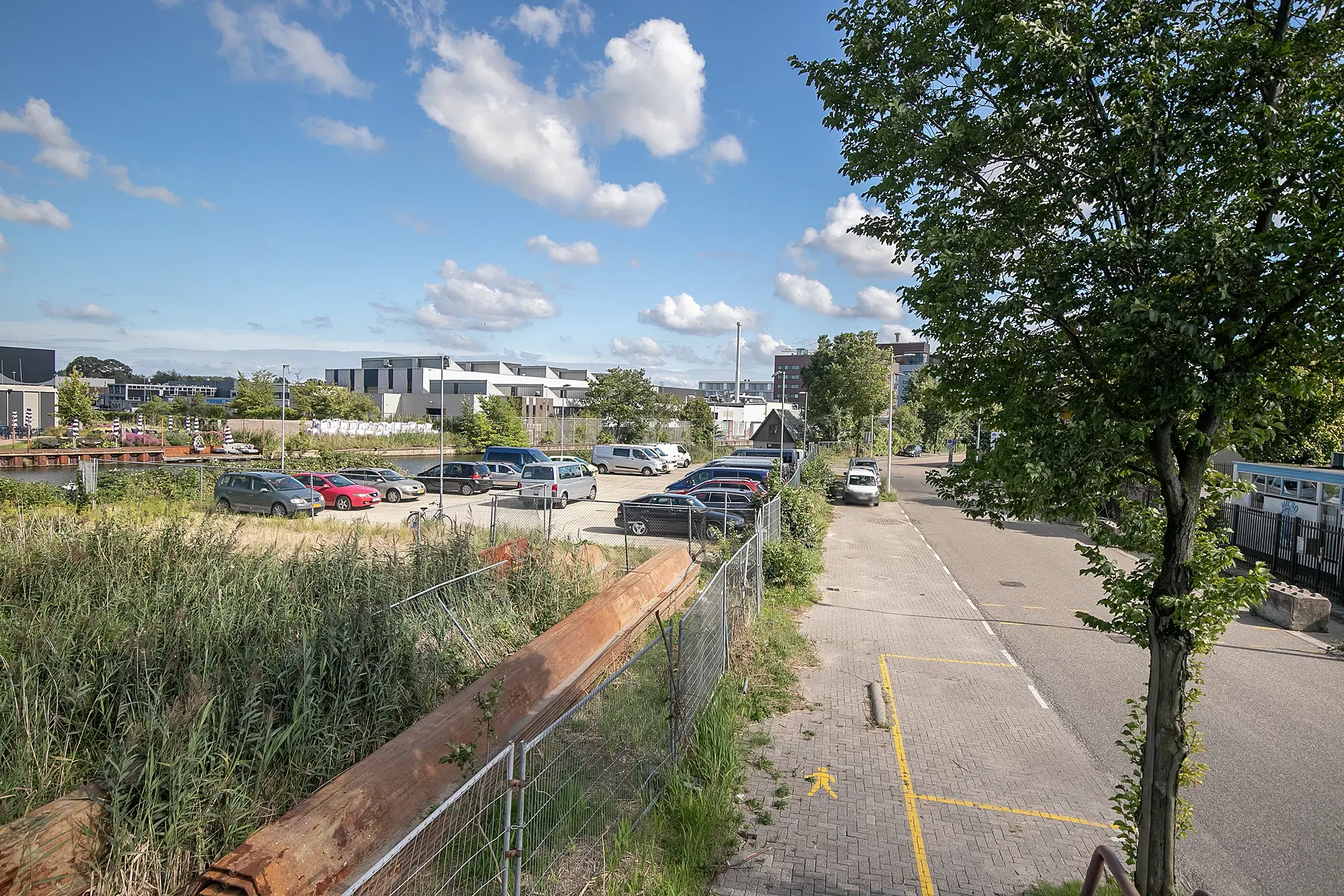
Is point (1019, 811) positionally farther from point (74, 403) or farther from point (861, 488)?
point (74, 403)

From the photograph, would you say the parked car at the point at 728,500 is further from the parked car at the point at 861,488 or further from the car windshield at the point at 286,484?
the car windshield at the point at 286,484

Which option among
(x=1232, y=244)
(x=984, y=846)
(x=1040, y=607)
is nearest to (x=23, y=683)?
(x=984, y=846)

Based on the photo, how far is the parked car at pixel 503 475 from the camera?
3150 cm

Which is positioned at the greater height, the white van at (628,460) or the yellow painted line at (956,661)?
the white van at (628,460)

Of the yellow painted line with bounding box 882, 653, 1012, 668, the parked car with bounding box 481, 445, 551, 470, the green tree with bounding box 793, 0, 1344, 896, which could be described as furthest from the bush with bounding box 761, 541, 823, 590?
the parked car with bounding box 481, 445, 551, 470

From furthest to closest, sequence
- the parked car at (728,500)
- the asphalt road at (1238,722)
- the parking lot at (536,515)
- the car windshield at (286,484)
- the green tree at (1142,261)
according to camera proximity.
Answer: the car windshield at (286,484), the parked car at (728,500), the parking lot at (536,515), the asphalt road at (1238,722), the green tree at (1142,261)

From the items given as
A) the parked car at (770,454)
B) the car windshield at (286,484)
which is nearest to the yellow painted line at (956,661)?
the car windshield at (286,484)

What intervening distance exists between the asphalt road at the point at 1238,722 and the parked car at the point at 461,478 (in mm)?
20745

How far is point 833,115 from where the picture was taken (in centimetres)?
501

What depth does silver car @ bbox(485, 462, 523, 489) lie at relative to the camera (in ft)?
103

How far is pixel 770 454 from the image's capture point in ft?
150

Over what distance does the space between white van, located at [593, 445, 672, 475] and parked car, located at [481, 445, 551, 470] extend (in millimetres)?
7248

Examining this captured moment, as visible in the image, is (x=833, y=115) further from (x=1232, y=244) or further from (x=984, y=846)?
(x=984, y=846)

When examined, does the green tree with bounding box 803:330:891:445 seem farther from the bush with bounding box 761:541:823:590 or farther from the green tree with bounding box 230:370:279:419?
the green tree with bounding box 230:370:279:419
